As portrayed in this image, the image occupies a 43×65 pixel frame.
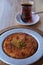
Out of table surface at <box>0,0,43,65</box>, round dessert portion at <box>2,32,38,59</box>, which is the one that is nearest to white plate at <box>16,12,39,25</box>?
table surface at <box>0,0,43,65</box>

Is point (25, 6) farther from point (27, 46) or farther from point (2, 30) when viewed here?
point (27, 46)

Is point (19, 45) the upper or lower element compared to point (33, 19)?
lower

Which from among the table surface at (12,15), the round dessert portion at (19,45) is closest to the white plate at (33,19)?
the table surface at (12,15)

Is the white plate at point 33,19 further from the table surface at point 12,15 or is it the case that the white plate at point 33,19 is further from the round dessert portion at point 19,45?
the round dessert portion at point 19,45

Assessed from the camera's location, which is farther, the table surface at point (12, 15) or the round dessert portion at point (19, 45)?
the table surface at point (12, 15)

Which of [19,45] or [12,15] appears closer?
[19,45]

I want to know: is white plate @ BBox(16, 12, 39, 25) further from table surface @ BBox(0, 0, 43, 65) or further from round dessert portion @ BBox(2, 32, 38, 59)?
round dessert portion @ BBox(2, 32, 38, 59)

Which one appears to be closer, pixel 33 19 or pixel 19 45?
pixel 19 45

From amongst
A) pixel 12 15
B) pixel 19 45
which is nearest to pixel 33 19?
pixel 12 15

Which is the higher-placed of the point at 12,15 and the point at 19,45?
the point at 12,15

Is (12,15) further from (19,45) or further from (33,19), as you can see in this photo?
(19,45)
